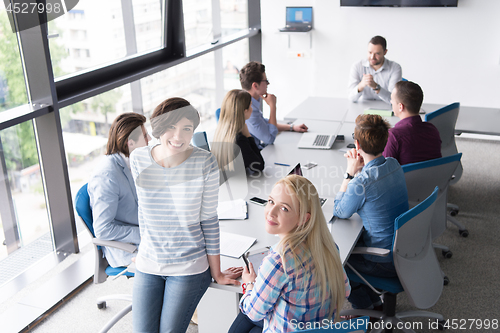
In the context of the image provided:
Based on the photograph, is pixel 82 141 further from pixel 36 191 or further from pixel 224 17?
pixel 224 17

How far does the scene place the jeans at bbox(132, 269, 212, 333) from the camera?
79.9 inches

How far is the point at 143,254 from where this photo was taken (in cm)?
208

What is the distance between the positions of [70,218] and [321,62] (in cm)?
444

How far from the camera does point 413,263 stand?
2318 mm

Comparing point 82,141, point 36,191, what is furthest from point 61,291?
point 82,141

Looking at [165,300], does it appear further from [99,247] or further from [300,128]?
[300,128]

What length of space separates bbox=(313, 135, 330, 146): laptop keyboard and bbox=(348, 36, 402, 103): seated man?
1110mm

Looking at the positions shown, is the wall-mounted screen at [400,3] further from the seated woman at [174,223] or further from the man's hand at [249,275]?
the man's hand at [249,275]

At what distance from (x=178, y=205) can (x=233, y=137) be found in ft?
3.90

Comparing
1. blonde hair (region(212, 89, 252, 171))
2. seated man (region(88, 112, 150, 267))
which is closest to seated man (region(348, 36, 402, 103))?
blonde hair (region(212, 89, 252, 171))

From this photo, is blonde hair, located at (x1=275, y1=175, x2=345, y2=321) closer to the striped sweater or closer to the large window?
the striped sweater

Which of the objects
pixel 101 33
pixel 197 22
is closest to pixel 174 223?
pixel 101 33

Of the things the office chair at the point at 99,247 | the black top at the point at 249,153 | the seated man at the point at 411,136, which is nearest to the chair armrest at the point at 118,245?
the office chair at the point at 99,247

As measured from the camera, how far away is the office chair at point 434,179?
9.08 ft
